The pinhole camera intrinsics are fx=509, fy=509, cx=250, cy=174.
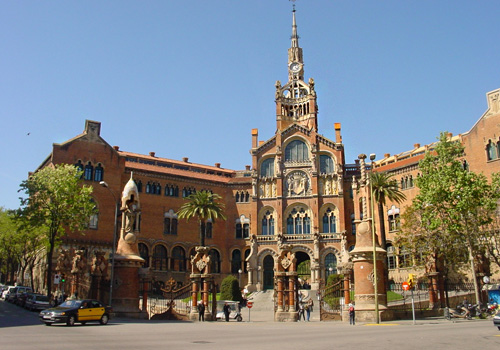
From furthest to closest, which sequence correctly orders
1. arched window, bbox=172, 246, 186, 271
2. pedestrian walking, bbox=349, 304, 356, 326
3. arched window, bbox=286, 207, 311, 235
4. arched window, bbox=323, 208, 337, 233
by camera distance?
arched window, bbox=286, 207, 311, 235 < arched window, bbox=323, 208, 337, 233 < arched window, bbox=172, 246, 186, 271 < pedestrian walking, bbox=349, 304, 356, 326

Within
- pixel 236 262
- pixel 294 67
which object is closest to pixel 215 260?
pixel 236 262

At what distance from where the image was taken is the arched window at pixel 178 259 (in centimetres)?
6138

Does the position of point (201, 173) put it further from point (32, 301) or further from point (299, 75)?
point (32, 301)

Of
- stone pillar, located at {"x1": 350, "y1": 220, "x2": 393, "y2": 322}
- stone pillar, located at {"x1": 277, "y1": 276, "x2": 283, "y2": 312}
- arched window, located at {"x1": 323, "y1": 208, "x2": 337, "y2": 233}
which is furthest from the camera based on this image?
arched window, located at {"x1": 323, "y1": 208, "x2": 337, "y2": 233}

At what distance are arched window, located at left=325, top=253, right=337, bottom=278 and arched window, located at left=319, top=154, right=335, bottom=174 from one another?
10.6 meters

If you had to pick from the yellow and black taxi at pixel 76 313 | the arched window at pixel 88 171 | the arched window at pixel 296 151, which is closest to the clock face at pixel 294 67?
the arched window at pixel 296 151

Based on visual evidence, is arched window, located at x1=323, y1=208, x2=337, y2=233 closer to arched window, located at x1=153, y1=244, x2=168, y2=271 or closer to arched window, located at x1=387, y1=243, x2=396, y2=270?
arched window, located at x1=387, y1=243, x2=396, y2=270

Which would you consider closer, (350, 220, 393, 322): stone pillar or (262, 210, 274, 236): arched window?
(350, 220, 393, 322): stone pillar

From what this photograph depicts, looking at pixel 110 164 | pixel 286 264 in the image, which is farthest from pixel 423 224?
pixel 110 164

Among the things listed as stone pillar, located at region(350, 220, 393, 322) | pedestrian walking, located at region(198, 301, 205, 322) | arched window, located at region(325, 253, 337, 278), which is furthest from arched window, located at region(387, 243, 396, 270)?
pedestrian walking, located at region(198, 301, 205, 322)

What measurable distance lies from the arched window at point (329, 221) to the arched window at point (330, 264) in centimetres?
316

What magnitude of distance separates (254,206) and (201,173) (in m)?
8.98

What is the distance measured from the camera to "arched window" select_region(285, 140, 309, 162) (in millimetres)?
65750

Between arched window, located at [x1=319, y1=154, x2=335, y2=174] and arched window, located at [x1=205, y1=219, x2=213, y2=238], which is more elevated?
arched window, located at [x1=319, y1=154, x2=335, y2=174]
